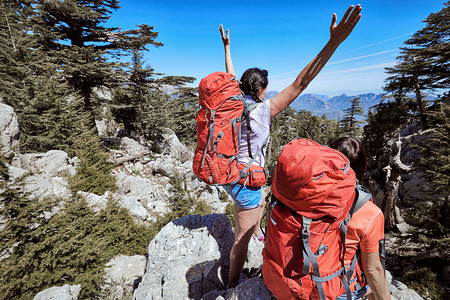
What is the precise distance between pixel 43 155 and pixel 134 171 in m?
4.14

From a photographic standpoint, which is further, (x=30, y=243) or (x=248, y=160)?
(x=30, y=243)

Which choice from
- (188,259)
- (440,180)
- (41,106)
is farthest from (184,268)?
(41,106)

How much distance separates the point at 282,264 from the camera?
4.91 feet

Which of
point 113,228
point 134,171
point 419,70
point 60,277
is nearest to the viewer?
point 60,277

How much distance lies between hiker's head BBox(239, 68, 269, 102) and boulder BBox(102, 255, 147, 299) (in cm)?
406

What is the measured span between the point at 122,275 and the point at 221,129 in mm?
3858

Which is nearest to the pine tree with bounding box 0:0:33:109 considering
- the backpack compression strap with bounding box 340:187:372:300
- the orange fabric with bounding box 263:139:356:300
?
the orange fabric with bounding box 263:139:356:300

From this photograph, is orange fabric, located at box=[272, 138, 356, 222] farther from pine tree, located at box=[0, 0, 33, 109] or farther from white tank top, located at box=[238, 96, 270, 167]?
pine tree, located at box=[0, 0, 33, 109]

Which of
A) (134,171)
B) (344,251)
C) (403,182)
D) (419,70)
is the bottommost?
(403,182)

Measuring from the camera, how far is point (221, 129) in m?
1.90

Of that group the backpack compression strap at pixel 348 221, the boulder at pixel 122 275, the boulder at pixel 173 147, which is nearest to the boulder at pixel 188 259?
the boulder at pixel 122 275

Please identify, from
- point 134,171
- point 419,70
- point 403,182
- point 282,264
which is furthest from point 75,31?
point 419,70

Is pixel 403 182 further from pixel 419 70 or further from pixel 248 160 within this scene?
pixel 248 160

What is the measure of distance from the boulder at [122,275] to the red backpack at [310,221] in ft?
11.0
